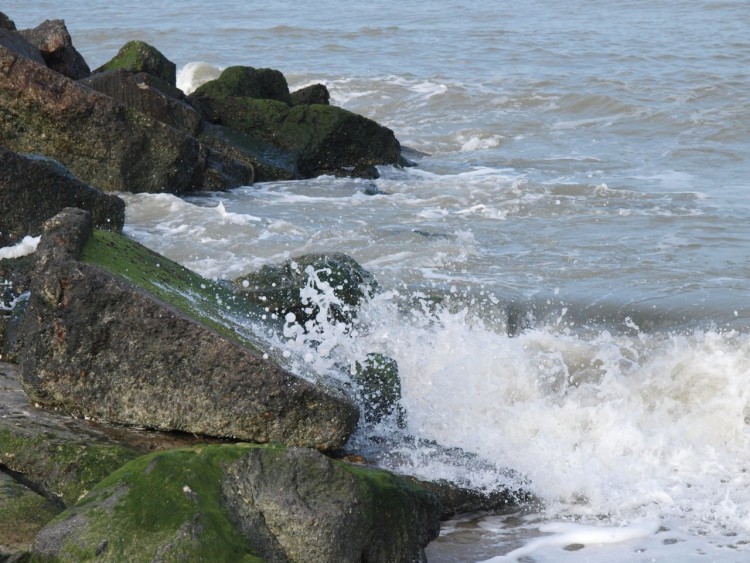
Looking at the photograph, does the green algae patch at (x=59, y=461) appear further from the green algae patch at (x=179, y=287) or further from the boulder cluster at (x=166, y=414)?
the green algae patch at (x=179, y=287)

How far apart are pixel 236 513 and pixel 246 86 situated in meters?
10.5

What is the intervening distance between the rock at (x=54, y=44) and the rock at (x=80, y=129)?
243cm

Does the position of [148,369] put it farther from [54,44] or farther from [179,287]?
[54,44]

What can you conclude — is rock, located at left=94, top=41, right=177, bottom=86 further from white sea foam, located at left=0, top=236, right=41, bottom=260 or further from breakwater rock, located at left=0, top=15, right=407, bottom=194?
white sea foam, located at left=0, top=236, right=41, bottom=260

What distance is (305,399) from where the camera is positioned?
4.73m

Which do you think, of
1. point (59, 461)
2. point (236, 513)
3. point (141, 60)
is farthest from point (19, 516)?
point (141, 60)

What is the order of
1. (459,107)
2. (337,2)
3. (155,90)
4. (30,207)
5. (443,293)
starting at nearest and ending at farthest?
(30,207)
(443,293)
(155,90)
(459,107)
(337,2)

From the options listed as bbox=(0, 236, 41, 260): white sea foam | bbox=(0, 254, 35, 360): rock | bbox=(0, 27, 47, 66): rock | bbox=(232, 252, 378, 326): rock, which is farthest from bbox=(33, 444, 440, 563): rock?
bbox=(0, 27, 47, 66): rock

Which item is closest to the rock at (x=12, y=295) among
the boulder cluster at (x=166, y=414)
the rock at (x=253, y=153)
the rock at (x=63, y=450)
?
the boulder cluster at (x=166, y=414)

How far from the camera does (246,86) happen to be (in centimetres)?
1372

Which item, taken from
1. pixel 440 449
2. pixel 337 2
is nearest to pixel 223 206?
pixel 440 449

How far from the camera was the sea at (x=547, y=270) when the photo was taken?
515 cm

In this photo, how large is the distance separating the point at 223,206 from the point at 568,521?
649 cm

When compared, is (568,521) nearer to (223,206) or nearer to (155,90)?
(223,206)
